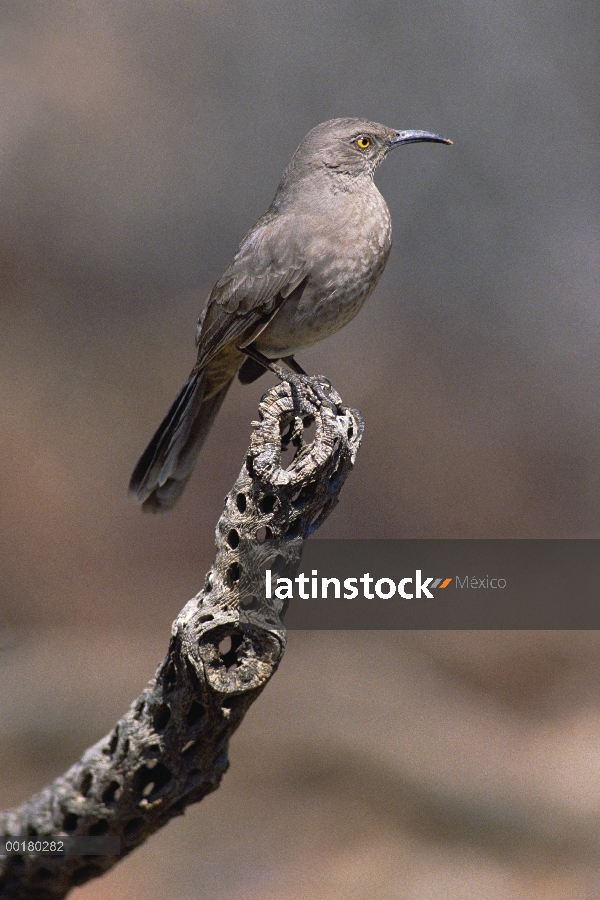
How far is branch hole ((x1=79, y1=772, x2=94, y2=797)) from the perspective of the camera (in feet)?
6.70

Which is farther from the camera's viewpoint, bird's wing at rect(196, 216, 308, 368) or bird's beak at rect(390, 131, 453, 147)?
bird's beak at rect(390, 131, 453, 147)

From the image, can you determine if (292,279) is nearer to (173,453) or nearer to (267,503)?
(173,453)

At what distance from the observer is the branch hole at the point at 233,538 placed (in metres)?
2.03

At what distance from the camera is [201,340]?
278 centimetres

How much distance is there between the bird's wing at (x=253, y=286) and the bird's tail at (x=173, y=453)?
18 centimetres

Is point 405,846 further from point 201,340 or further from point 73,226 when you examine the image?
point 73,226

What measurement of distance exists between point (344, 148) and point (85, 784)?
85.7 inches

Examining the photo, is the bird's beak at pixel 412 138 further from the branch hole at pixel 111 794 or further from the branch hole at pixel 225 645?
the branch hole at pixel 111 794

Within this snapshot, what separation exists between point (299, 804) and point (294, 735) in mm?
355

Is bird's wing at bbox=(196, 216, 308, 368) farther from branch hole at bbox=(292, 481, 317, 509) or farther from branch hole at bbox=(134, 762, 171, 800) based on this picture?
branch hole at bbox=(134, 762, 171, 800)

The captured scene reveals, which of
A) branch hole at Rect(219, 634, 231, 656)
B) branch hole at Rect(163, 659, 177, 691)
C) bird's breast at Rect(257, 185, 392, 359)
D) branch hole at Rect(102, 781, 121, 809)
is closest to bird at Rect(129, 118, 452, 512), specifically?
bird's breast at Rect(257, 185, 392, 359)

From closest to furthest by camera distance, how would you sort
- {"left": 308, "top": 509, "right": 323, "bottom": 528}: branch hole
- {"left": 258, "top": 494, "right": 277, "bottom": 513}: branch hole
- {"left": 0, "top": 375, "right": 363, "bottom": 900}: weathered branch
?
{"left": 0, "top": 375, "right": 363, "bottom": 900}: weathered branch < {"left": 258, "top": 494, "right": 277, "bottom": 513}: branch hole < {"left": 308, "top": 509, "right": 323, "bottom": 528}: branch hole

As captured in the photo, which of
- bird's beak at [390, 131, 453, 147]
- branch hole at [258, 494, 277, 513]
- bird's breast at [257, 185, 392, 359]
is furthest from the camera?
bird's beak at [390, 131, 453, 147]

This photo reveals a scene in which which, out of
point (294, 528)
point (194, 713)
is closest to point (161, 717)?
point (194, 713)
